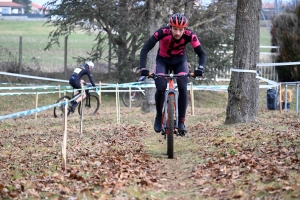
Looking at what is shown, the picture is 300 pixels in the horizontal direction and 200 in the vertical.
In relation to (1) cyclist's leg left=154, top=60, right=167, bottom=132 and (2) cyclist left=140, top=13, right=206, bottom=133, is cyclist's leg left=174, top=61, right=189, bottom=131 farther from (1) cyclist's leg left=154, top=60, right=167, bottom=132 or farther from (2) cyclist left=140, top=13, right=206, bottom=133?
(1) cyclist's leg left=154, top=60, right=167, bottom=132

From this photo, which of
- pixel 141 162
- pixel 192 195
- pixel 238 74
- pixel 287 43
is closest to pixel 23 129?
pixel 238 74

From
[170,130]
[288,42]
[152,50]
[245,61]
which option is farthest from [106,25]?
[170,130]

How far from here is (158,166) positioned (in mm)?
9422

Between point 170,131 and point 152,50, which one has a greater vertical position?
point 152,50

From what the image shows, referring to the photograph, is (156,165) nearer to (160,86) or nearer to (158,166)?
(158,166)

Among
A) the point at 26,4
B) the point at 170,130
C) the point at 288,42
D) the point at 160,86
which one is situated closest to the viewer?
the point at 170,130

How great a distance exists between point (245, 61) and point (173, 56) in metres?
2.91

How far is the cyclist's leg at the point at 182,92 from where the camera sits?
10352 millimetres

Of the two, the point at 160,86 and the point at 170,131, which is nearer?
the point at 170,131

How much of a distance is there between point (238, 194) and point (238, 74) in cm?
659

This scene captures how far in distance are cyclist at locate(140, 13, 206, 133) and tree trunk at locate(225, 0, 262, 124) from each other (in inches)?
106

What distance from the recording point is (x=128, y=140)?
12547 millimetres

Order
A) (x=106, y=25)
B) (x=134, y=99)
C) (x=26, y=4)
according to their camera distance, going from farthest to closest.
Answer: (x=26, y=4) → (x=106, y=25) → (x=134, y=99)

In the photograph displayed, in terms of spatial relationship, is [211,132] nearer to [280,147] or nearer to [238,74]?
[238,74]
